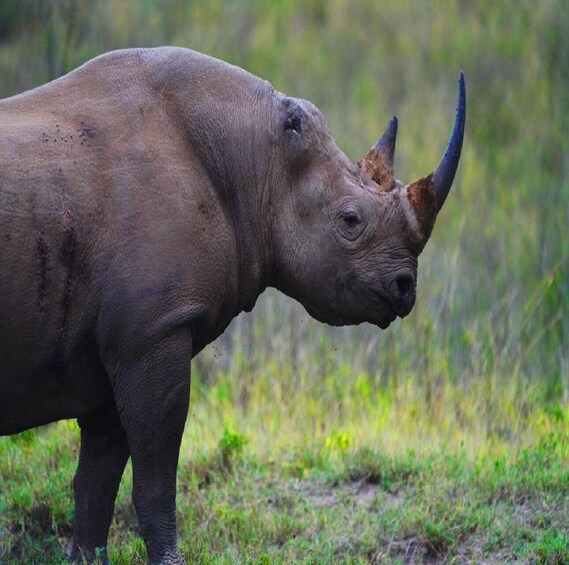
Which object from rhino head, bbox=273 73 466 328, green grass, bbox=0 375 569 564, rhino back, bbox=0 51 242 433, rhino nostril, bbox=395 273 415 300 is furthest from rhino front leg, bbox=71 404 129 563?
rhino nostril, bbox=395 273 415 300

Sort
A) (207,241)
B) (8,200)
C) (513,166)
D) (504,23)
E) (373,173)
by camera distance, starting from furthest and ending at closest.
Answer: (504,23) → (513,166) → (373,173) → (207,241) → (8,200)

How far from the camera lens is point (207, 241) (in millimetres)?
5289

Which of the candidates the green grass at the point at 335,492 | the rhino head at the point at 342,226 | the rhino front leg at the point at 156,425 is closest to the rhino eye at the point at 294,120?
the rhino head at the point at 342,226

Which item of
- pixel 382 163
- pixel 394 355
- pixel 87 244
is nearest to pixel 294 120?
pixel 382 163

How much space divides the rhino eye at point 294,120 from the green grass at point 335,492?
6.97ft

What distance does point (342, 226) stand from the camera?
5609 mm

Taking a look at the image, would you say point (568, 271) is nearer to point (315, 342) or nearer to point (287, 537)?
point (315, 342)

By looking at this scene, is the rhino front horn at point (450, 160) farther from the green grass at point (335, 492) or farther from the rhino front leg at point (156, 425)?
the green grass at point (335, 492)

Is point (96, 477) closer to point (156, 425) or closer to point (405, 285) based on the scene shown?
point (156, 425)

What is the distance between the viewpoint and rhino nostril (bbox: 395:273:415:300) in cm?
564

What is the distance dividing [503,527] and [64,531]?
2.39 m

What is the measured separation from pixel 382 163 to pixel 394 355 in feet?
13.2

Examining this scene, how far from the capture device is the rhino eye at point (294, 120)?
5656 millimetres

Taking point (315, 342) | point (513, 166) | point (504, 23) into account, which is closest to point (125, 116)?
point (315, 342)
